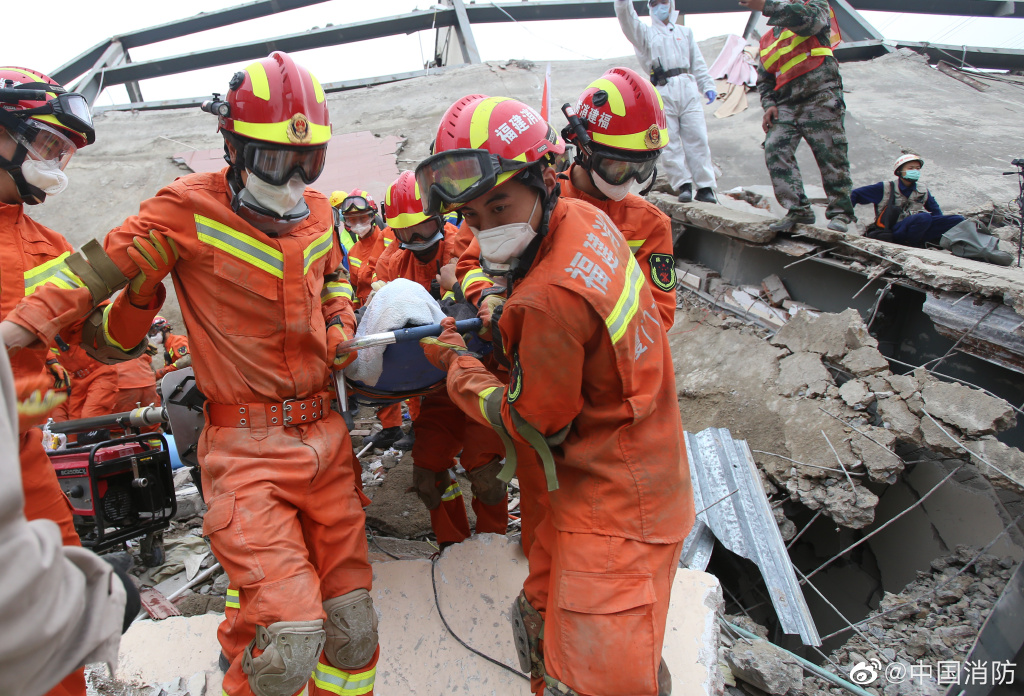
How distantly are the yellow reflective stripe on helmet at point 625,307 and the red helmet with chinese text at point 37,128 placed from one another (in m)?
2.27

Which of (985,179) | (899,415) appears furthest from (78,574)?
(985,179)

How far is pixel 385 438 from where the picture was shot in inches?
225

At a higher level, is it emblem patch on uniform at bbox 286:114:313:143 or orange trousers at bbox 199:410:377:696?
emblem patch on uniform at bbox 286:114:313:143

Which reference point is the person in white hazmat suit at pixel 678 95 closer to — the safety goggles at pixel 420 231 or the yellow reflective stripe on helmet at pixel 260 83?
the safety goggles at pixel 420 231

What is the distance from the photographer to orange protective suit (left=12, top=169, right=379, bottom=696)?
2.09 meters

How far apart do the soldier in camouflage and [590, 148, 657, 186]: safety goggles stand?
287cm

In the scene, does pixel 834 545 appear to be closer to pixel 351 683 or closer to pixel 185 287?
pixel 351 683

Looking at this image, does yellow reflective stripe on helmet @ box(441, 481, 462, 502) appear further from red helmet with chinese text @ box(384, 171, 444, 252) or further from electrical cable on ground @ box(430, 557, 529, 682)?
red helmet with chinese text @ box(384, 171, 444, 252)

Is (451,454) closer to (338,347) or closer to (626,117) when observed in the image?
(338,347)

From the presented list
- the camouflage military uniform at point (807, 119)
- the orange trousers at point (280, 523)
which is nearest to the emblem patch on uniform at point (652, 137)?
the orange trousers at point (280, 523)

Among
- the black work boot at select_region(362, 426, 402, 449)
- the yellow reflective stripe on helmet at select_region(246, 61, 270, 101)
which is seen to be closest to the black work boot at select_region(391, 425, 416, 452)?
the black work boot at select_region(362, 426, 402, 449)

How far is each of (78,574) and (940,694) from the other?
12.9ft

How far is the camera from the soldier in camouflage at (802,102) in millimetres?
5375

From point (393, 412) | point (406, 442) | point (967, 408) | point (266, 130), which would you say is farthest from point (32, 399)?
point (967, 408)
